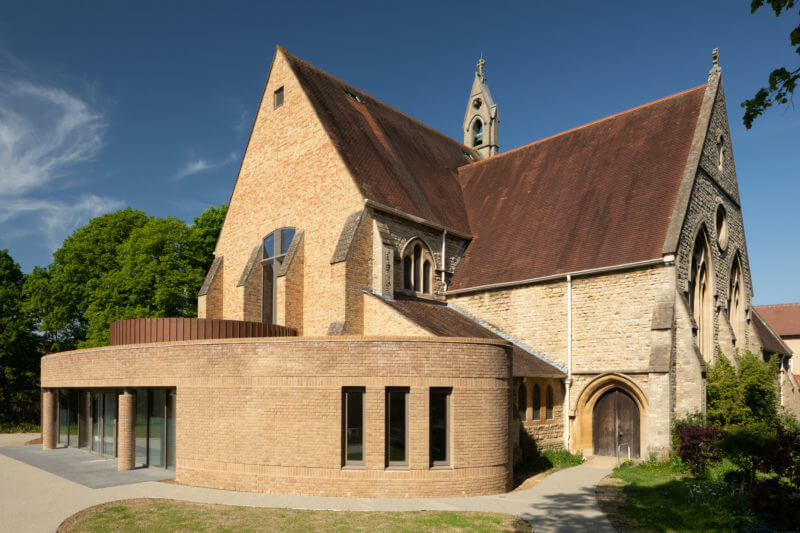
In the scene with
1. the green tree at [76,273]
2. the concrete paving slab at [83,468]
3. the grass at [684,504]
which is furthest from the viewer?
the green tree at [76,273]

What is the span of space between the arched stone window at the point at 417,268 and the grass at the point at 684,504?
1006 cm

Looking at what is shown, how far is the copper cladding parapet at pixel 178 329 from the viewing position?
58.1ft

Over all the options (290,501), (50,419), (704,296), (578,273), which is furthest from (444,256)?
(50,419)

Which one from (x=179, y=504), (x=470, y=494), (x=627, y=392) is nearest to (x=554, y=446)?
(x=627, y=392)

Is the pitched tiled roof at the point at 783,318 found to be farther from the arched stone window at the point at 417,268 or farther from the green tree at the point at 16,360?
the green tree at the point at 16,360

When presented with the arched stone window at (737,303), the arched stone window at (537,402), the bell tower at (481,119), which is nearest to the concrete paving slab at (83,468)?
the arched stone window at (537,402)

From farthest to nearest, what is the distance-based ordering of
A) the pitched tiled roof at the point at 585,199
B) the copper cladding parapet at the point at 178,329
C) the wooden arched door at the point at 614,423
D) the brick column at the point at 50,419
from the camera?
the brick column at the point at 50,419 → the pitched tiled roof at the point at 585,199 → the wooden arched door at the point at 614,423 → the copper cladding parapet at the point at 178,329

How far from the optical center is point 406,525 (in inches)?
419

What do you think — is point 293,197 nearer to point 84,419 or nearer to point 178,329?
point 178,329

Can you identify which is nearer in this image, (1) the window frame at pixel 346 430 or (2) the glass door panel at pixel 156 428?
(1) the window frame at pixel 346 430

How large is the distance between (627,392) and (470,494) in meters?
8.05

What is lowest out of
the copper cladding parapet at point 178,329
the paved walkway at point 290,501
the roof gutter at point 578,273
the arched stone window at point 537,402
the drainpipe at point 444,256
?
the paved walkway at point 290,501

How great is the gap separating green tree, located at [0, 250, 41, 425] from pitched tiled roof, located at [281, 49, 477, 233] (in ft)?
77.2

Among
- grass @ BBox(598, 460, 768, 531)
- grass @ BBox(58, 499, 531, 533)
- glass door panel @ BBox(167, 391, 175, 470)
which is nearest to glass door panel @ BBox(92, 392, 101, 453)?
glass door panel @ BBox(167, 391, 175, 470)
